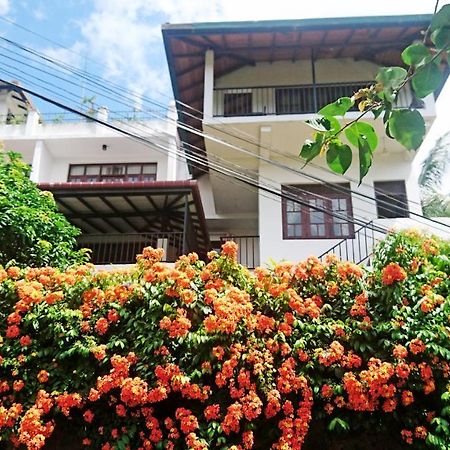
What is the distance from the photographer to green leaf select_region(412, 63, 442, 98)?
0.87 metres

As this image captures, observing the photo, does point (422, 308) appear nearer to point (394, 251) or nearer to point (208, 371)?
point (394, 251)

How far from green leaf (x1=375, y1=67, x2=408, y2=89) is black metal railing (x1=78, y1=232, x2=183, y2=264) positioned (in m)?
9.08

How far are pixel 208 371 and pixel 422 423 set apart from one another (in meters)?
1.70

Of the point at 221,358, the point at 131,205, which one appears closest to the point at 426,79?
the point at 221,358

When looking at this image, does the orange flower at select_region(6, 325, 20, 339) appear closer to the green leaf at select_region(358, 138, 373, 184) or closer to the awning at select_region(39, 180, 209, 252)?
the green leaf at select_region(358, 138, 373, 184)

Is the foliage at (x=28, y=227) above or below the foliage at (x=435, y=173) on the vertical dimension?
below

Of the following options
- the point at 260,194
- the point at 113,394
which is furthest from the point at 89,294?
the point at 260,194

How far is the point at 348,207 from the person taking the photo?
8.95m

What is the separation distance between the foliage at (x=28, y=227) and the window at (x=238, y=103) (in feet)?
15.1

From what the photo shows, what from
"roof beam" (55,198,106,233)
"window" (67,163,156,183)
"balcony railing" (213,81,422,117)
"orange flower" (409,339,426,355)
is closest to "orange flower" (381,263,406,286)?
"orange flower" (409,339,426,355)

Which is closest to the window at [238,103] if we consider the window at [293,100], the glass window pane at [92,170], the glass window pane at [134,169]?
the window at [293,100]

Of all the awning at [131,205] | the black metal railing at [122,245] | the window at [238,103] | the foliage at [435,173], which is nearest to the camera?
the awning at [131,205]

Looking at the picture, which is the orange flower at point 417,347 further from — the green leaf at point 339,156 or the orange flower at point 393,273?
the green leaf at point 339,156

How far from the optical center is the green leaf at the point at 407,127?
2.79 ft
